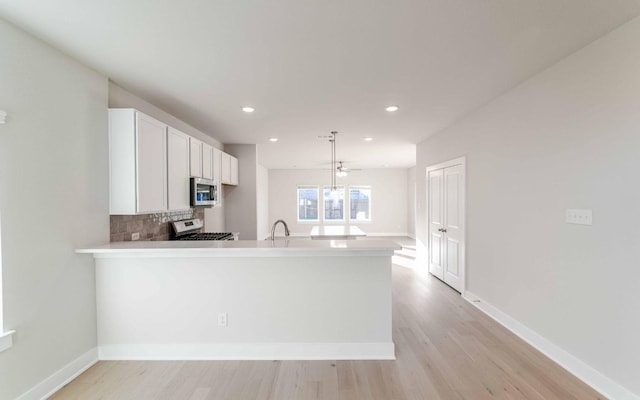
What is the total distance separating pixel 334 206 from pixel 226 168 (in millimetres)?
6093

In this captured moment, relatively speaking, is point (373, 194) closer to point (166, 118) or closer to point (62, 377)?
point (166, 118)

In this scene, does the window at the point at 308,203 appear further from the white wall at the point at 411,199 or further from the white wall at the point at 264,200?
the white wall at the point at 411,199

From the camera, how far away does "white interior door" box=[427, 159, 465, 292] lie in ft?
13.6

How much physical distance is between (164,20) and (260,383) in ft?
8.65

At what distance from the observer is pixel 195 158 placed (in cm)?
367

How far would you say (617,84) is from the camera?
6.61 ft

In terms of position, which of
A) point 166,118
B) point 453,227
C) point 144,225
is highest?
point 166,118

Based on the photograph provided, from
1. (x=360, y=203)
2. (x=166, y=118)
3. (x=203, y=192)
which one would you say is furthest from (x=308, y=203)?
(x=166, y=118)

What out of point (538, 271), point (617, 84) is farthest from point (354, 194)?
point (617, 84)

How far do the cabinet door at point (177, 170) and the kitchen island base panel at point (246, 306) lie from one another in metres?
0.86

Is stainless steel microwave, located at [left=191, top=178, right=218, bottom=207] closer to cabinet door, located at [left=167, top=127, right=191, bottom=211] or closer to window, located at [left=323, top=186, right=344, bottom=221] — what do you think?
cabinet door, located at [left=167, top=127, right=191, bottom=211]

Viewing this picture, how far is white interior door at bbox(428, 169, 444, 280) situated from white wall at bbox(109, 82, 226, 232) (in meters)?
3.93

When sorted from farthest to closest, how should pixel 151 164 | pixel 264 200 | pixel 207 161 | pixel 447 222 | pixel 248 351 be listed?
pixel 264 200 → pixel 447 222 → pixel 207 161 → pixel 151 164 → pixel 248 351

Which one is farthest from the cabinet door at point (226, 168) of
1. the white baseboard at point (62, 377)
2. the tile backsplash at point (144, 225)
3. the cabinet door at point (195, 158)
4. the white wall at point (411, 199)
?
the white wall at point (411, 199)
